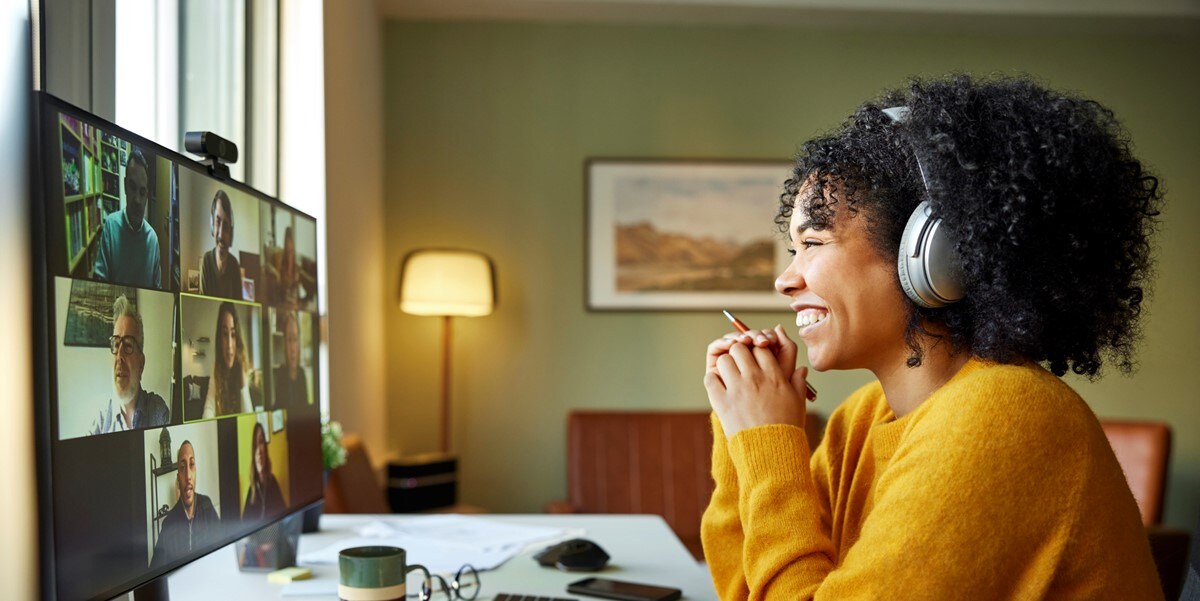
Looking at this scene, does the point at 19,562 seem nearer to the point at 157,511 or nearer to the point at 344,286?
the point at 157,511

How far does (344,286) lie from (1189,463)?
368cm

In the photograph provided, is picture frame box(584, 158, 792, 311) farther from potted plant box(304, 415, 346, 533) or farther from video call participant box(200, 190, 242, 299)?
video call participant box(200, 190, 242, 299)

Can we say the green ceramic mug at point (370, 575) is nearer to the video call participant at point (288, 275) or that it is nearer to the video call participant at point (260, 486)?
the video call participant at point (260, 486)

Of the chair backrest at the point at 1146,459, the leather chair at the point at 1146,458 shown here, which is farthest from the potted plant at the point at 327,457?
the chair backrest at the point at 1146,459

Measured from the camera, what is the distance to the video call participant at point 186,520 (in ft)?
3.46

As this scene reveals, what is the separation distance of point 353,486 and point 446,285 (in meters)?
1.44

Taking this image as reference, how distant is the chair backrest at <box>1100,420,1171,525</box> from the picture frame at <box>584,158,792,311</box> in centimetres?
140

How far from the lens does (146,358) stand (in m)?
1.02

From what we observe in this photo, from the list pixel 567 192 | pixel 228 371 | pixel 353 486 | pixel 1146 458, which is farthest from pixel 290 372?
pixel 1146 458

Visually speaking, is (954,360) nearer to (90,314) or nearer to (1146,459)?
(90,314)

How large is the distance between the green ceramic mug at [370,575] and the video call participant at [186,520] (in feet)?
0.52

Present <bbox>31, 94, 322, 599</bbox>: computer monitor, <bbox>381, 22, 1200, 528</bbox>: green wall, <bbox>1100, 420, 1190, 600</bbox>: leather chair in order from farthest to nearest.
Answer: <bbox>381, 22, 1200, 528</bbox>: green wall → <bbox>1100, 420, 1190, 600</bbox>: leather chair → <bbox>31, 94, 322, 599</bbox>: computer monitor

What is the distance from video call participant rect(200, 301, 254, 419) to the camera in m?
1.20

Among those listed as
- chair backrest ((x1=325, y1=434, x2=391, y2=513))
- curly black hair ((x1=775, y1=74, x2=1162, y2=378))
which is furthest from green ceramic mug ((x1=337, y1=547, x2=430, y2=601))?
chair backrest ((x1=325, y1=434, x2=391, y2=513))
